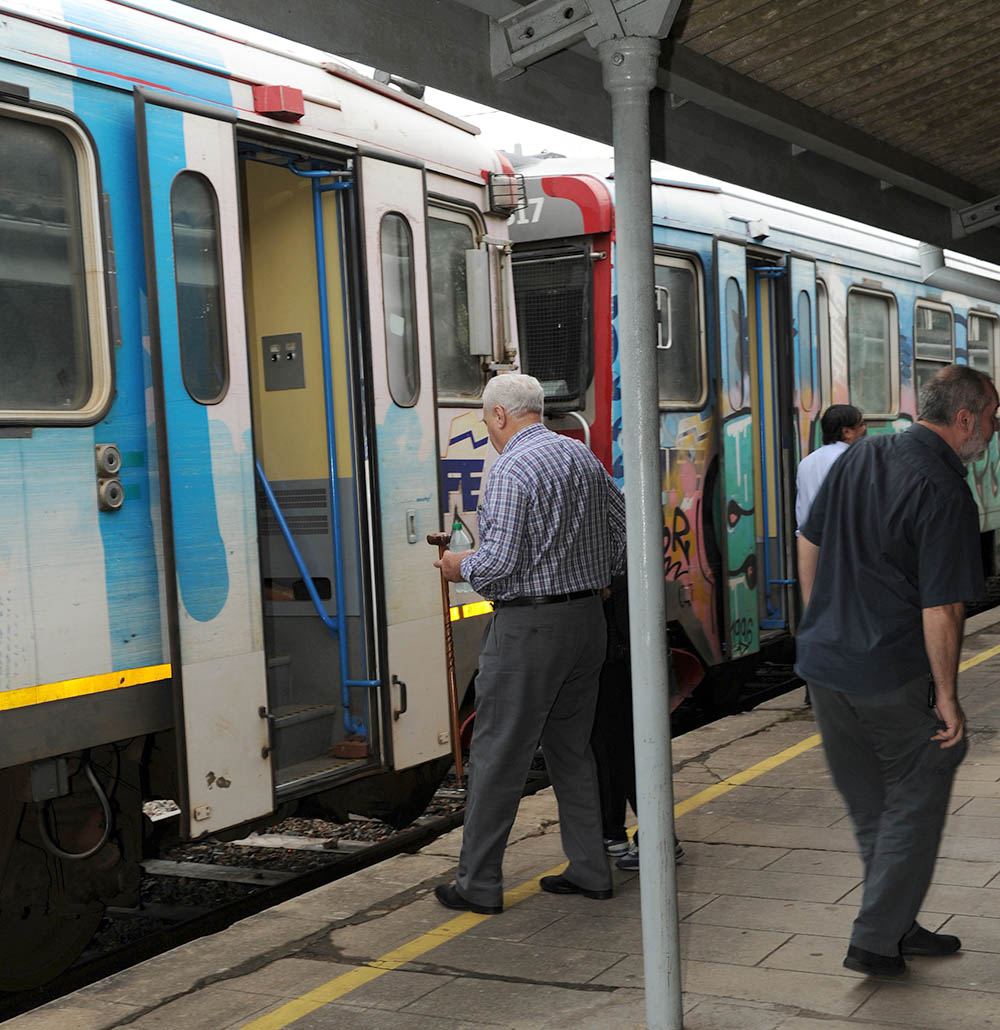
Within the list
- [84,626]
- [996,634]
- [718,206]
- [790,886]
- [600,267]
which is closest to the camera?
[84,626]

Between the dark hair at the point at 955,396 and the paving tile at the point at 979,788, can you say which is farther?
the paving tile at the point at 979,788

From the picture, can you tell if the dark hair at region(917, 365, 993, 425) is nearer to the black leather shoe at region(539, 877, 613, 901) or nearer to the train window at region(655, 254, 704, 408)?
the black leather shoe at region(539, 877, 613, 901)

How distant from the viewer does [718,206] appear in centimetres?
908

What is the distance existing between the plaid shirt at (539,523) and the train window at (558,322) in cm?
306

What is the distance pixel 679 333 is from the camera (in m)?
8.70

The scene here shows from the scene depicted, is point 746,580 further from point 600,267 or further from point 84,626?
point 84,626

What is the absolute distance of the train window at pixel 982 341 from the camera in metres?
13.8

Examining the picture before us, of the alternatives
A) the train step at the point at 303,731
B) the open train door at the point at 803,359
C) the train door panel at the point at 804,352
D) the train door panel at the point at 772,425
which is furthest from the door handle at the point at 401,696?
the train door panel at the point at 804,352

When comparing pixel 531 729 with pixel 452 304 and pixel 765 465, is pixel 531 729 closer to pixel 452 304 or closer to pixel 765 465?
pixel 452 304

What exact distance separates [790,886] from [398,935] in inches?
55.1

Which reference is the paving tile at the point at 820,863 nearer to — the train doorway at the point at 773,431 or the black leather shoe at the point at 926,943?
the black leather shoe at the point at 926,943

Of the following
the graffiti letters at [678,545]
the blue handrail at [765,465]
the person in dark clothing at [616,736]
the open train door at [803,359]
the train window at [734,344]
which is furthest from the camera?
the open train door at [803,359]

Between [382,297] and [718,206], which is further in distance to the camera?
[718,206]

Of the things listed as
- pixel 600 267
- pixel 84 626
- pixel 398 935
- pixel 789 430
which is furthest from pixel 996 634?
pixel 84 626
